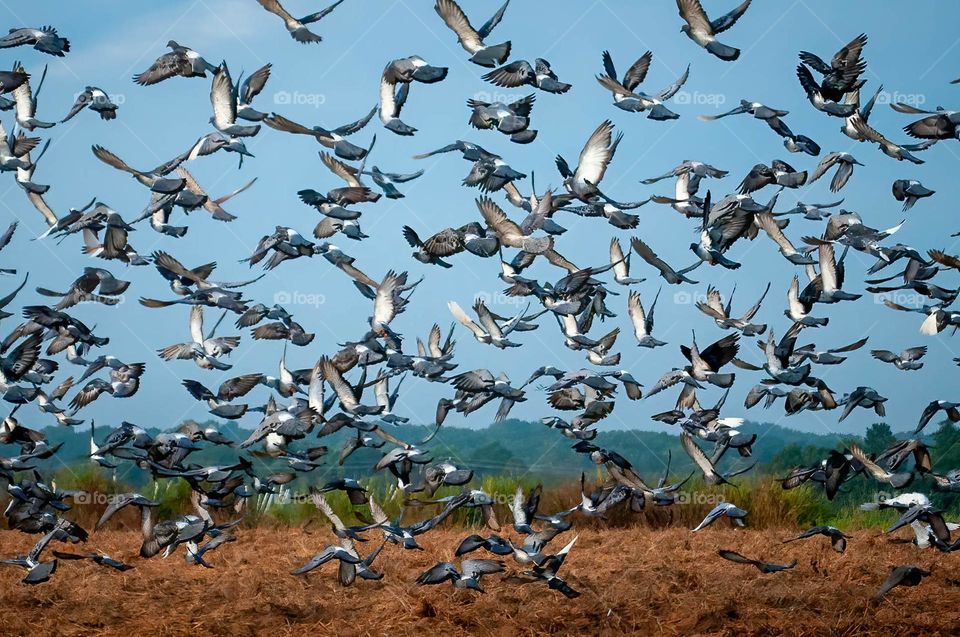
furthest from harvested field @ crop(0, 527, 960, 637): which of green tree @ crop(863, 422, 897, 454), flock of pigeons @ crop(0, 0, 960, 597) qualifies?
green tree @ crop(863, 422, 897, 454)

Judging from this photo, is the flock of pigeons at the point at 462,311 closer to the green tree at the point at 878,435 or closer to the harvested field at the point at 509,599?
the harvested field at the point at 509,599

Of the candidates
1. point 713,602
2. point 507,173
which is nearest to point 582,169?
point 507,173

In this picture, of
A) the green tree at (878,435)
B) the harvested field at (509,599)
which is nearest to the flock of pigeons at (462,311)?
the harvested field at (509,599)

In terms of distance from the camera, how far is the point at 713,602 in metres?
10.0

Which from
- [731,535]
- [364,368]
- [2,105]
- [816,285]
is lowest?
[731,535]

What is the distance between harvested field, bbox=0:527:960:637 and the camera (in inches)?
381

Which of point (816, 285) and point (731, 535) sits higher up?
point (816, 285)

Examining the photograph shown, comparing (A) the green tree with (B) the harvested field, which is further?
(A) the green tree

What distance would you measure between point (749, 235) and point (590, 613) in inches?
209

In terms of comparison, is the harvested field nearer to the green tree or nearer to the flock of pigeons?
the flock of pigeons

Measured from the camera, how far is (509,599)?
10.2 m

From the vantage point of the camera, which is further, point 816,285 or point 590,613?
point 816,285

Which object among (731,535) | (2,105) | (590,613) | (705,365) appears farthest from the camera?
(731,535)

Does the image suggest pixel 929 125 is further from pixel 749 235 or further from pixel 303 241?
pixel 303 241
